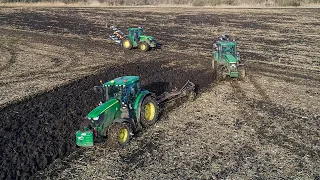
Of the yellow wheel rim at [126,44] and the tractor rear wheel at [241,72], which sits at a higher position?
the yellow wheel rim at [126,44]

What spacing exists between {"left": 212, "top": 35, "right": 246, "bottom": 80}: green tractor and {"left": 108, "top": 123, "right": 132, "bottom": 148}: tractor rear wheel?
7.72 metres

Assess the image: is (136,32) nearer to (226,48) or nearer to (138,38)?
(138,38)

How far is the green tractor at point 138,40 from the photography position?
22.6 m

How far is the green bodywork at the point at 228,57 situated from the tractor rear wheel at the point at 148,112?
5889 mm

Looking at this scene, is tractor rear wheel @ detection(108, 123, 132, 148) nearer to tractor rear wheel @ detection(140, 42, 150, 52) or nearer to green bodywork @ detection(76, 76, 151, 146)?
green bodywork @ detection(76, 76, 151, 146)

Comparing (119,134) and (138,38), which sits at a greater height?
(138,38)

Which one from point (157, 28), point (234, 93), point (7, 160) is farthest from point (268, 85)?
point (157, 28)

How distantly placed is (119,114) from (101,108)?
803 mm

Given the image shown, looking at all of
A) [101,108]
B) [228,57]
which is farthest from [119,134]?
[228,57]

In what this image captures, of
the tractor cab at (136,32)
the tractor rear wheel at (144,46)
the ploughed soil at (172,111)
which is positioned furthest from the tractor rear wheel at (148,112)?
the tractor cab at (136,32)

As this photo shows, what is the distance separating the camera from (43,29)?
3331cm

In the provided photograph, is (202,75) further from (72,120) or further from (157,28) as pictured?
(157,28)

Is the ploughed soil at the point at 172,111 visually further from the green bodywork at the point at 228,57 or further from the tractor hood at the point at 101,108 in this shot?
the tractor hood at the point at 101,108

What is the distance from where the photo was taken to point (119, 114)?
10.1 metres
